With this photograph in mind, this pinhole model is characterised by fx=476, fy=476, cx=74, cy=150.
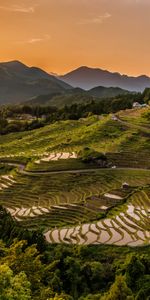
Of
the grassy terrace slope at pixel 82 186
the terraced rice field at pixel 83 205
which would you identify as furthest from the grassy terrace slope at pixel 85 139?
the terraced rice field at pixel 83 205

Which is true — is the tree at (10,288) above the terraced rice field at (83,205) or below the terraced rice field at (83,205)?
above

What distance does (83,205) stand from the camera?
160ft

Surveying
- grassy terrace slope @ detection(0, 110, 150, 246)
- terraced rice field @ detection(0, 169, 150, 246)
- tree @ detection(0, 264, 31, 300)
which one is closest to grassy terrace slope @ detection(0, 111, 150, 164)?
grassy terrace slope @ detection(0, 110, 150, 246)

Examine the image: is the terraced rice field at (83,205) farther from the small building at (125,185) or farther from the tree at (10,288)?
the tree at (10,288)

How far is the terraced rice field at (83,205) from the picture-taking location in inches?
1633

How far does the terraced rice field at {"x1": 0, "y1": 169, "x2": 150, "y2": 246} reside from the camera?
4147 cm

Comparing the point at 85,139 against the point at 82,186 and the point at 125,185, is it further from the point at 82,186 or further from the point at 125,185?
the point at 125,185

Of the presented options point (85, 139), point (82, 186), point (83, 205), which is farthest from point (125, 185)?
point (85, 139)

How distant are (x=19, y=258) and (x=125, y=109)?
89519 mm

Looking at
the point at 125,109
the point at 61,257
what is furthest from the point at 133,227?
the point at 125,109

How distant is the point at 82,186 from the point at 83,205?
8201 millimetres

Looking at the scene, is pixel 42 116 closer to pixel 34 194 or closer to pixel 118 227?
pixel 34 194

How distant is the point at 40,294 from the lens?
2034 centimetres

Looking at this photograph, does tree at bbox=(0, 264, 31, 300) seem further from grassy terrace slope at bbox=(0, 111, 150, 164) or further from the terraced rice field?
grassy terrace slope at bbox=(0, 111, 150, 164)
